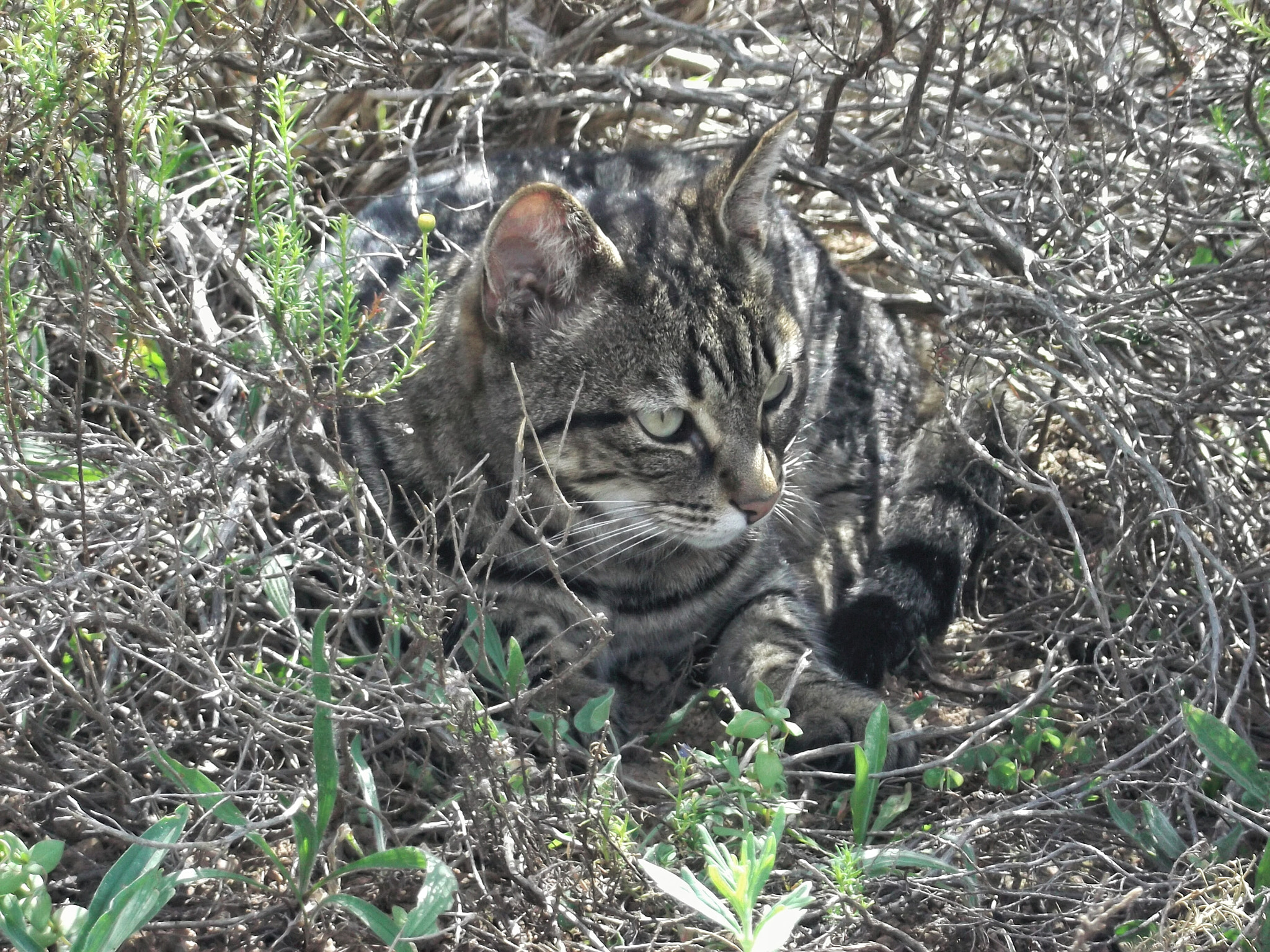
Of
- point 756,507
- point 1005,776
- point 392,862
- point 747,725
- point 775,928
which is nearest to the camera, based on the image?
→ point 775,928

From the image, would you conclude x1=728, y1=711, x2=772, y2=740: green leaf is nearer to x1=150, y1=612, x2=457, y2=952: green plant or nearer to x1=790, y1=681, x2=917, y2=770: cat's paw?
x1=790, y1=681, x2=917, y2=770: cat's paw

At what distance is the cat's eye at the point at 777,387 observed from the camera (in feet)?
9.23

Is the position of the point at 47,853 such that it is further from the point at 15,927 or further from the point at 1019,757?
the point at 1019,757

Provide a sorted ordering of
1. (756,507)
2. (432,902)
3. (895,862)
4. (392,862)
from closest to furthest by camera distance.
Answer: (432,902), (392,862), (895,862), (756,507)

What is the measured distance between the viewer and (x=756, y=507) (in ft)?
8.82

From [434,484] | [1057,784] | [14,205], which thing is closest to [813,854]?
[1057,784]

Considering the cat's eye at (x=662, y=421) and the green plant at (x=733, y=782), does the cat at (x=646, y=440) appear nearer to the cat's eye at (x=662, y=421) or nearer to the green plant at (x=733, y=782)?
the cat's eye at (x=662, y=421)

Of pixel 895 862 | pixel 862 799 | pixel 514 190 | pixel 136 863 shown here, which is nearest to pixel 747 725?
pixel 862 799

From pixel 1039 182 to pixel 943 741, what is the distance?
157 centimetres

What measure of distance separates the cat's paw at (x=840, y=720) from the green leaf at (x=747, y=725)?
0.38 meters

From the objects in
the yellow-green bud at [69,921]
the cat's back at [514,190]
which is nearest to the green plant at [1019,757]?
the cat's back at [514,190]

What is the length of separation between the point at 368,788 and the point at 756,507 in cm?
111

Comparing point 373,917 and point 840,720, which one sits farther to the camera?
point 840,720

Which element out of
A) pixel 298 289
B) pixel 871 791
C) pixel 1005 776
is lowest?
pixel 1005 776
